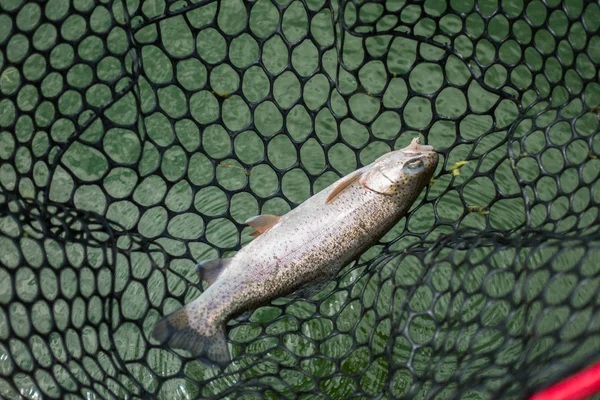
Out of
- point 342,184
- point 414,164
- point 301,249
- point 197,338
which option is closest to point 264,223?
point 301,249

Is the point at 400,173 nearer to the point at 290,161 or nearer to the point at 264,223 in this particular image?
the point at 264,223

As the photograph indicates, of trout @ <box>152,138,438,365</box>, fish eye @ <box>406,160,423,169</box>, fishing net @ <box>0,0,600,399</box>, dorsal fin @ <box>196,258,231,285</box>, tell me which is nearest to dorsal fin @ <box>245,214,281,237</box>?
trout @ <box>152,138,438,365</box>

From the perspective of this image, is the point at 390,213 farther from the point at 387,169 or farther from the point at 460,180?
the point at 460,180

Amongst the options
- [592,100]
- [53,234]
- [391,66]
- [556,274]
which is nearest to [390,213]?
[556,274]

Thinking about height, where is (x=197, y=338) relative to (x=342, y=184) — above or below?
below

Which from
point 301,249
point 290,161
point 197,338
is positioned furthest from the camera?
point 290,161

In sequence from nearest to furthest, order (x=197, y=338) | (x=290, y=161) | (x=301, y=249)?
(x=197, y=338) → (x=301, y=249) → (x=290, y=161)

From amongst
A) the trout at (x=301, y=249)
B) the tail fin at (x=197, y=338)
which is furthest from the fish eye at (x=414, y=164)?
the tail fin at (x=197, y=338)

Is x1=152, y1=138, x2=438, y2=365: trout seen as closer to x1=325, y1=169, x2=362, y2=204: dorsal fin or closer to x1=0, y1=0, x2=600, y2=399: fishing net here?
x1=325, y1=169, x2=362, y2=204: dorsal fin
